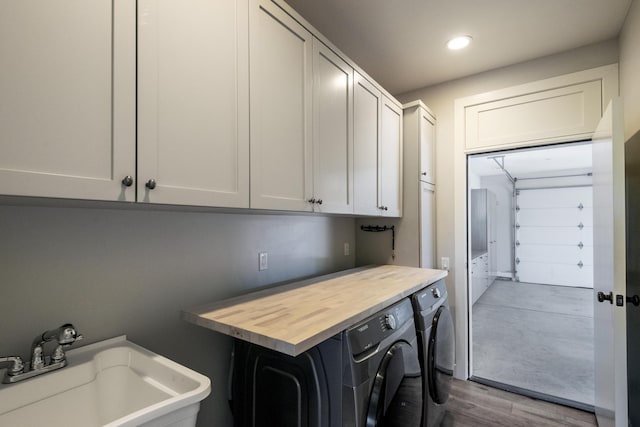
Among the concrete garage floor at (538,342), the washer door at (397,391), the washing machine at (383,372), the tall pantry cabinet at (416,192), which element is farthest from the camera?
the concrete garage floor at (538,342)

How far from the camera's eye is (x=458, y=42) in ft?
7.09

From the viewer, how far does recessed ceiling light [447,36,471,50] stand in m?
2.12

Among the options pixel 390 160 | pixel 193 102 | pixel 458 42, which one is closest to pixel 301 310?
pixel 193 102

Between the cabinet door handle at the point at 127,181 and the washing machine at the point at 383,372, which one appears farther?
the washing machine at the point at 383,372

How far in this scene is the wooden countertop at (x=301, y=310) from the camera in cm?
104

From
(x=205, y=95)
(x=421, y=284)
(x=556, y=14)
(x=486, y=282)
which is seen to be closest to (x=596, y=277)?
(x=421, y=284)

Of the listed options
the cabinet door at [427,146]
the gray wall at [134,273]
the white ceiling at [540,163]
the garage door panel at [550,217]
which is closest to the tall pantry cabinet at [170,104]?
the gray wall at [134,273]

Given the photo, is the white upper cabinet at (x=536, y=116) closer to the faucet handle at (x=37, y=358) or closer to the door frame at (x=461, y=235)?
the door frame at (x=461, y=235)

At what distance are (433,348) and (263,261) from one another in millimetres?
1129

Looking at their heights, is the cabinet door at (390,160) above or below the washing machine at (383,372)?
above

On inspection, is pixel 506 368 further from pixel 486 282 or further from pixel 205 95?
pixel 486 282

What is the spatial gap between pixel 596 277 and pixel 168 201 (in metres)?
2.43

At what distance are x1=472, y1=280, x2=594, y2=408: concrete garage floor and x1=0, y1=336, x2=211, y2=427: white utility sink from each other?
2735 mm

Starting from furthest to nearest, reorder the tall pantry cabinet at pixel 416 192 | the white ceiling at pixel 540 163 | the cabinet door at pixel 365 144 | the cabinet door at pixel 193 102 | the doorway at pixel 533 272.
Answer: the white ceiling at pixel 540 163
the doorway at pixel 533 272
the tall pantry cabinet at pixel 416 192
the cabinet door at pixel 365 144
the cabinet door at pixel 193 102
